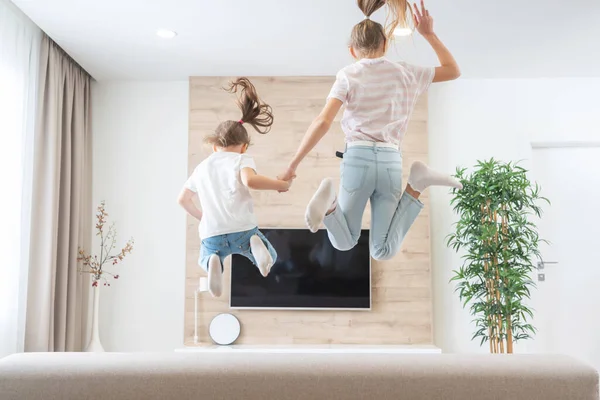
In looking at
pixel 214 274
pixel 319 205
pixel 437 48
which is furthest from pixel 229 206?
pixel 437 48

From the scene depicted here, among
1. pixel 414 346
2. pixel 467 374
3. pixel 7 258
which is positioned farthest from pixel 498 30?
pixel 7 258

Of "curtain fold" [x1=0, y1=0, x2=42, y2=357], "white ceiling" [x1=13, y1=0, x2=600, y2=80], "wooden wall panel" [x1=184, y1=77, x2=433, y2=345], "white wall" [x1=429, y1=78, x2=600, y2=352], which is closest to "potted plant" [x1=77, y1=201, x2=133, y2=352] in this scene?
"wooden wall panel" [x1=184, y1=77, x2=433, y2=345]

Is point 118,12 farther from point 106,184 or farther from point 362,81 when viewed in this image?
point 362,81

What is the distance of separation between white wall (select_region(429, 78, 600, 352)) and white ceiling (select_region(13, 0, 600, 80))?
15cm

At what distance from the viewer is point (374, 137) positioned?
2111 millimetres

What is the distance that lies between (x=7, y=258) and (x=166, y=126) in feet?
6.09

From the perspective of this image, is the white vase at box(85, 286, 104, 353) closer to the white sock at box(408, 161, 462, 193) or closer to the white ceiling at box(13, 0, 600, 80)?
the white ceiling at box(13, 0, 600, 80)

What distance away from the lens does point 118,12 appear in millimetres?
4109

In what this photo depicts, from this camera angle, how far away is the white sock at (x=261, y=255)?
2207 mm

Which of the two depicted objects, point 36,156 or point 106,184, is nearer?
point 36,156

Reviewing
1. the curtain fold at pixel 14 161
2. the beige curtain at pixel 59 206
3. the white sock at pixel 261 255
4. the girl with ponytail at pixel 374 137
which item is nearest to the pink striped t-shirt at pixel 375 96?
the girl with ponytail at pixel 374 137

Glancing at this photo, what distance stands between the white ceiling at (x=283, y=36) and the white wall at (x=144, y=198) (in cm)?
24

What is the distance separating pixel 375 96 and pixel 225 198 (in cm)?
64

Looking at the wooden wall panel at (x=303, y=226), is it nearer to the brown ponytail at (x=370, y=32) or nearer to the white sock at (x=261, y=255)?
the white sock at (x=261, y=255)
